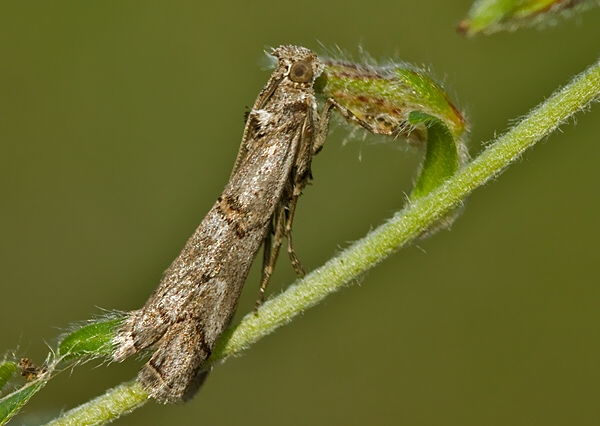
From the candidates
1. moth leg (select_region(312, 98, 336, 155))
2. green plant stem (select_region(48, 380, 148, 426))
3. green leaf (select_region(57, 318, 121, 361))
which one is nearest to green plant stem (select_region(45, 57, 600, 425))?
green plant stem (select_region(48, 380, 148, 426))

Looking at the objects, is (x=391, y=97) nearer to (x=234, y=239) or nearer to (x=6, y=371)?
(x=234, y=239)

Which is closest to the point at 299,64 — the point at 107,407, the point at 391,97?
the point at 391,97

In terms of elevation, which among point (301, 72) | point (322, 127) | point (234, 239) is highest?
point (301, 72)

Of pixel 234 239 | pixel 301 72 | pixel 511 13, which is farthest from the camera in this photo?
pixel 301 72

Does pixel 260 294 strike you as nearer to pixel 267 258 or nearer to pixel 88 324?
pixel 267 258

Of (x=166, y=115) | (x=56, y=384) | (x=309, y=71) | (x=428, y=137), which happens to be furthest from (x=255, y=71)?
(x=428, y=137)

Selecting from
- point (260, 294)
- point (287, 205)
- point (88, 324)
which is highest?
point (287, 205)

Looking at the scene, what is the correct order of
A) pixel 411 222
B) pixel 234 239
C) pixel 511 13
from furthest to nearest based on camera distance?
pixel 234 239 → pixel 411 222 → pixel 511 13

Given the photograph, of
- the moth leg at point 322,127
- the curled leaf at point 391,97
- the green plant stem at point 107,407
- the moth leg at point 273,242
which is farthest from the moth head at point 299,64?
the green plant stem at point 107,407
